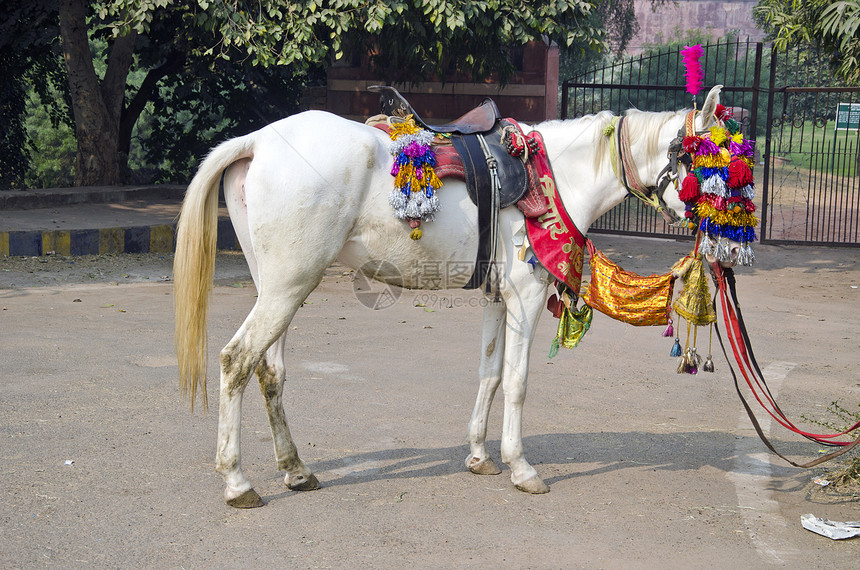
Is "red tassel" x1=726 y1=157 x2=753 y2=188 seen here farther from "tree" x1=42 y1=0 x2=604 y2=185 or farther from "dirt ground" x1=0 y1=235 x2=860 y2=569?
"tree" x1=42 y1=0 x2=604 y2=185

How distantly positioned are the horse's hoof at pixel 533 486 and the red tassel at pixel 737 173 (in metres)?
1.68

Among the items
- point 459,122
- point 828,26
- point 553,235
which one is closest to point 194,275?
point 459,122

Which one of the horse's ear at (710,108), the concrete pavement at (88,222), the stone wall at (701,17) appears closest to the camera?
the horse's ear at (710,108)

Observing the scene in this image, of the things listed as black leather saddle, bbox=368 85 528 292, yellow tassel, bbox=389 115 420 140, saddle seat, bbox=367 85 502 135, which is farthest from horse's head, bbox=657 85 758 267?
yellow tassel, bbox=389 115 420 140

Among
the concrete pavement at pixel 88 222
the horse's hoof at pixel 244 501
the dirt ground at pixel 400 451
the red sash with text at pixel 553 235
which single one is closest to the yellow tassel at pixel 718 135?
the red sash with text at pixel 553 235

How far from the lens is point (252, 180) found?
12.1 feet

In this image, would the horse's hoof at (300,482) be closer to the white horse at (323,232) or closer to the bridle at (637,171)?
the white horse at (323,232)

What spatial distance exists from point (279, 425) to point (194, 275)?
0.83 meters

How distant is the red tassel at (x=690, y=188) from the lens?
12.4 ft

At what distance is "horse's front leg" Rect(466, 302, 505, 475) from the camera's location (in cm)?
425

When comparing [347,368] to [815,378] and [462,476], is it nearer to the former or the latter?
[462,476]

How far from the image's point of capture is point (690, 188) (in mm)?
3781

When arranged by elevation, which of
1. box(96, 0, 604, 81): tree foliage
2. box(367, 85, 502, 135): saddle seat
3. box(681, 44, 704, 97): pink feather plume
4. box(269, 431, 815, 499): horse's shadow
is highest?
box(96, 0, 604, 81): tree foliage

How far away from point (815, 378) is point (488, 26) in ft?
17.9
